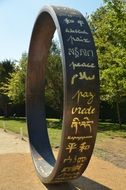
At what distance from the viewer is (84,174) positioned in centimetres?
1474

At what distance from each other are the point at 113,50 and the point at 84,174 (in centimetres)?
1532

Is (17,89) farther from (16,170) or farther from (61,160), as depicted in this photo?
(61,160)

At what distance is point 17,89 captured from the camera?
167 ft

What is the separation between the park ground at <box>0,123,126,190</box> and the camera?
13055mm

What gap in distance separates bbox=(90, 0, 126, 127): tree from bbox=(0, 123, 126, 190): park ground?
755cm

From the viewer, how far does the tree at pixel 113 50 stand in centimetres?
2692

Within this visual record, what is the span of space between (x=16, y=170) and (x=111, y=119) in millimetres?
35532

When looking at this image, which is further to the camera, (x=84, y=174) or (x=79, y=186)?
(x=84, y=174)

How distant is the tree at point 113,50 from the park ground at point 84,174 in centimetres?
755

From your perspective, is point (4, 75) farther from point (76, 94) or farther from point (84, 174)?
point (76, 94)

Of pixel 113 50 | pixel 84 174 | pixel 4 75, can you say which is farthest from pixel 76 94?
pixel 4 75

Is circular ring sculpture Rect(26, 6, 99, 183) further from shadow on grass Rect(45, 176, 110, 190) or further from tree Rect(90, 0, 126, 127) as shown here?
tree Rect(90, 0, 126, 127)

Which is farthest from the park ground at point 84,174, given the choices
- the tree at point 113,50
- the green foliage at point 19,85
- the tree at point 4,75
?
the tree at point 4,75

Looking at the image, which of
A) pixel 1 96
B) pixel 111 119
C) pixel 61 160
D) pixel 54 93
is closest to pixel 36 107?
pixel 61 160
